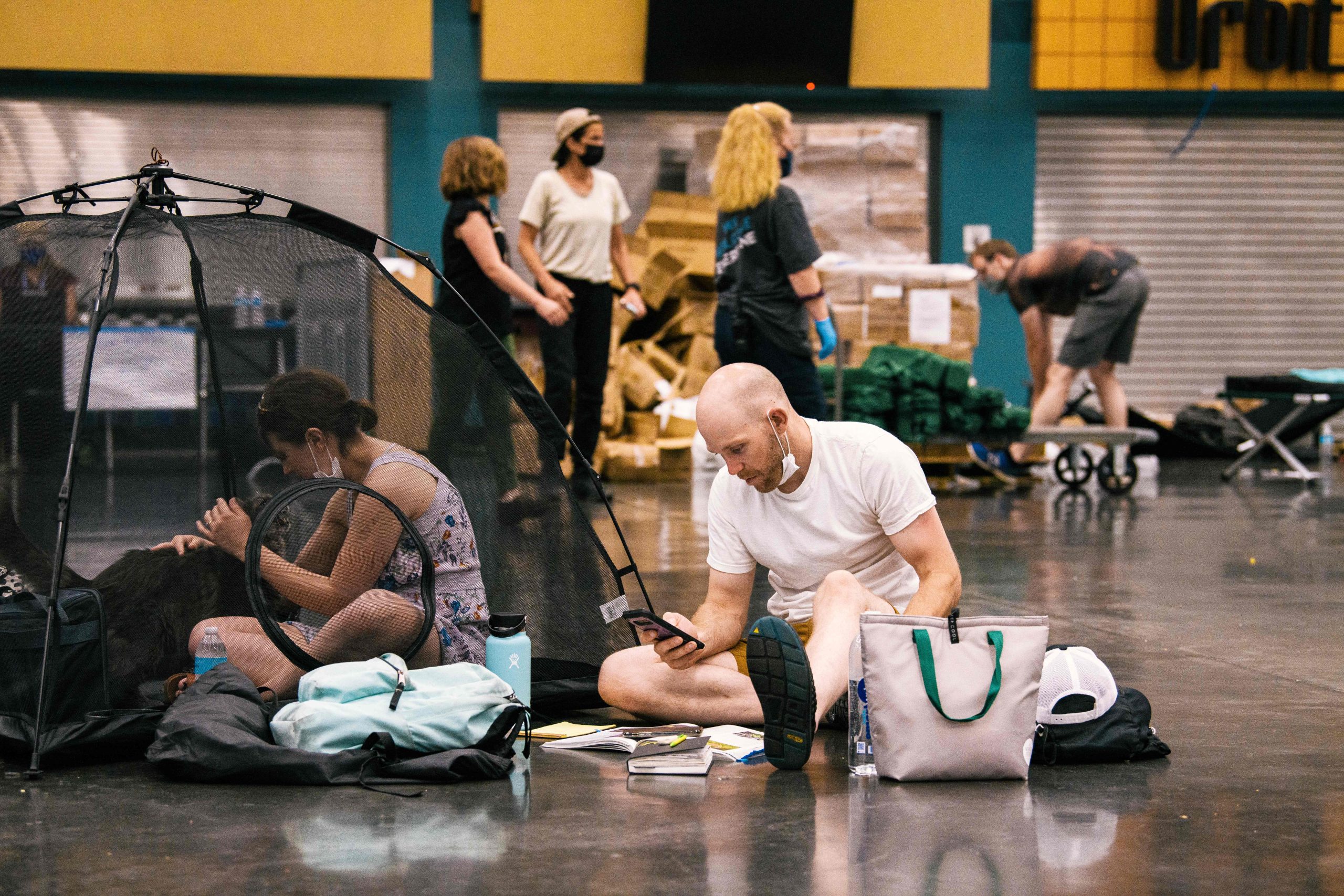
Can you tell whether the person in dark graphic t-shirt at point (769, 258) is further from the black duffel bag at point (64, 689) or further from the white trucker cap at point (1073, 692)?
the black duffel bag at point (64, 689)

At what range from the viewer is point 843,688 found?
10.5 ft

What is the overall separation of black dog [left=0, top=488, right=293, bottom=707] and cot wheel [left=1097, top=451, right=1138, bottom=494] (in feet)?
23.4

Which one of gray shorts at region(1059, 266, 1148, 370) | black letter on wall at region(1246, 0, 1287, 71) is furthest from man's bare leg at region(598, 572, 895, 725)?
black letter on wall at region(1246, 0, 1287, 71)

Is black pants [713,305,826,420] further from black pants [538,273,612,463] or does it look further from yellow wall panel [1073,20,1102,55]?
yellow wall panel [1073,20,1102,55]

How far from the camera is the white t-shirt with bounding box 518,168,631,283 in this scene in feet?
24.6

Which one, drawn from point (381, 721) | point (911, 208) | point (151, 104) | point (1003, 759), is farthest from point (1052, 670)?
point (151, 104)

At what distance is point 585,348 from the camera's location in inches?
303

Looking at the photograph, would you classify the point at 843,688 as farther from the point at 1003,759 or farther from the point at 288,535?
the point at 288,535

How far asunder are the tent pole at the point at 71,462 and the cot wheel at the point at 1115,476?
7.27 metres

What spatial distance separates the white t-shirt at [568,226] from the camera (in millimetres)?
7512

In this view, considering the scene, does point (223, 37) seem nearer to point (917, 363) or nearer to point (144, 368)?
point (917, 363)

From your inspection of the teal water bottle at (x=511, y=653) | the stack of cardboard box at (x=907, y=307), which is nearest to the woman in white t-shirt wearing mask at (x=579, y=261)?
the stack of cardboard box at (x=907, y=307)

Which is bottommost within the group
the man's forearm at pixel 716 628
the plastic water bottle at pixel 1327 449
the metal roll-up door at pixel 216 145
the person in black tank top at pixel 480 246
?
the plastic water bottle at pixel 1327 449

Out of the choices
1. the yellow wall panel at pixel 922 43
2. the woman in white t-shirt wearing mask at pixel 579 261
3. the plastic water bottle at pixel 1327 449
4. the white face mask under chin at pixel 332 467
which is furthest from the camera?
the yellow wall panel at pixel 922 43
